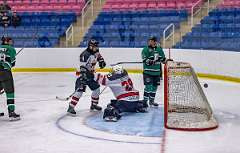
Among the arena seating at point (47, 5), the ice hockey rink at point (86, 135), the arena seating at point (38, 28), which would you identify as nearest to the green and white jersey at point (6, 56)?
the ice hockey rink at point (86, 135)

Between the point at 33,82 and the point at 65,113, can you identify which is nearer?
the point at 65,113

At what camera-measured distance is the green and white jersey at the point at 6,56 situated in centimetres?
723

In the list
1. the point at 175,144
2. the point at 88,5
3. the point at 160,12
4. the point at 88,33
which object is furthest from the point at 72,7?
the point at 175,144

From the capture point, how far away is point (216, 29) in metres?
13.9

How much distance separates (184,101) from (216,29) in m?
7.15

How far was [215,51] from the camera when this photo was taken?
12.5 meters

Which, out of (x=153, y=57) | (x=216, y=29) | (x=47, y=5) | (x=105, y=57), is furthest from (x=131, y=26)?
(x=153, y=57)

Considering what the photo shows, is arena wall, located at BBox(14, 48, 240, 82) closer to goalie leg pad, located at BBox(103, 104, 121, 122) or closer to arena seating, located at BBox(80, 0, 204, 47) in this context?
arena seating, located at BBox(80, 0, 204, 47)

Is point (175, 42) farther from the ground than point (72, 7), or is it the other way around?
point (72, 7)

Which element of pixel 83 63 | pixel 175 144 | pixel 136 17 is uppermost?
pixel 136 17

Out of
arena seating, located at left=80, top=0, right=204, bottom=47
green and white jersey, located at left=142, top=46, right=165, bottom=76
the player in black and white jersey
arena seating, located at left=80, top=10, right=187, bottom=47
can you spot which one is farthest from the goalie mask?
arena seating, located at left=80, top=10, right=187, bottom=47

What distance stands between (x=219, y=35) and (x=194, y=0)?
2654 mm

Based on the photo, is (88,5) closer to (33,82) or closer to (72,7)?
(72,7)

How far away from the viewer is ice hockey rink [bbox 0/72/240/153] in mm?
5656
